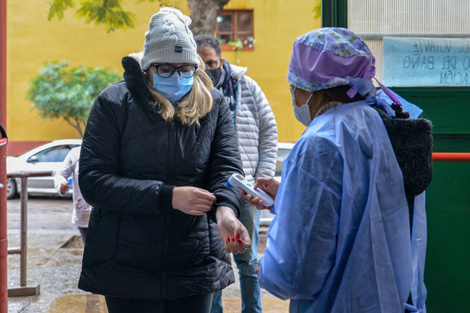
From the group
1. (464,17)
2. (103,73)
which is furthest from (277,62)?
(464,17)

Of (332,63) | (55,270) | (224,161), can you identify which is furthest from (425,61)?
(55,270)

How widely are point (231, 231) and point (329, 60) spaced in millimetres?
840

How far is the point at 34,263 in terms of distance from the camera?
309 inches

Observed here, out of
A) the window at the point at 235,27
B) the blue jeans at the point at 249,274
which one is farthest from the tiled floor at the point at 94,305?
the window at the point at 235,27

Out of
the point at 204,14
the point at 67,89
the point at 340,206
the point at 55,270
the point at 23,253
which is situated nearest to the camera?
the point at 340,206

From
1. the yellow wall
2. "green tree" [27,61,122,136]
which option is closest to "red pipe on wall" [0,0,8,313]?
"green tree" [27,61,122,136]

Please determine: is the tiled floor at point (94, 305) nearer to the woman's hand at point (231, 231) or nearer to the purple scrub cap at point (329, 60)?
the woman's hand at point (231, 231)

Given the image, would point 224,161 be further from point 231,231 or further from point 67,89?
point 67,89

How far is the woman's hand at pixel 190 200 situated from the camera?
7.95 ft

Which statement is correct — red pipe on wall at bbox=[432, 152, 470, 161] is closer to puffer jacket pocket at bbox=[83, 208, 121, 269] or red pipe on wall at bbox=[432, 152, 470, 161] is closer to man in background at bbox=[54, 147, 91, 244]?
puffer jacket pocket at bbox=[83, 208, 121, 269]

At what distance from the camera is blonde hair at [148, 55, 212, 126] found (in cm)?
260

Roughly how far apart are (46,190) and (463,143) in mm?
13286

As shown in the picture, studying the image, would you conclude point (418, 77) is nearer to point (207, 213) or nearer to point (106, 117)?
point (207, 213)

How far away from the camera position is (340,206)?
1799 mm
